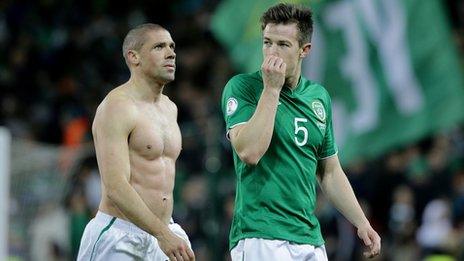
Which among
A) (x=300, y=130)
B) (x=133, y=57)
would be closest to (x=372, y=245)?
(x=300, y=130)

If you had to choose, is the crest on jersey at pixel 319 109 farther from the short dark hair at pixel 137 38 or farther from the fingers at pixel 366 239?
the short dark hair at pixel 137 38

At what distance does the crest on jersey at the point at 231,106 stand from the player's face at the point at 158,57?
699mm

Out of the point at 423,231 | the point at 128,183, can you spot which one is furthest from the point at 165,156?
the point at 423,231

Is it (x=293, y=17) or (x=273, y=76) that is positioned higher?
(x=293, y=17)

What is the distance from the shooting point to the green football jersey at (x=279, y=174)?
277 inches

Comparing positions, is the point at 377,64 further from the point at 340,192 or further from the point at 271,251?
Answer: the point at 271,251

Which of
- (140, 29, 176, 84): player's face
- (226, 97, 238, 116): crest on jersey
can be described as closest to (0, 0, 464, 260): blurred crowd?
(140, 29, 176, 84): player's face

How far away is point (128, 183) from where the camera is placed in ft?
23.9

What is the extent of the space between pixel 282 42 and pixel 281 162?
0.64 metres

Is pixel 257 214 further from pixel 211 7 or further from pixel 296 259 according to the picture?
pixel 211 7

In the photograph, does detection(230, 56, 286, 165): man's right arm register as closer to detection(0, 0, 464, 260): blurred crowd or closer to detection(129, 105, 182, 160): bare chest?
detection(129, 105, 182, 160): bare chest

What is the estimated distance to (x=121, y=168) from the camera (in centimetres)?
732

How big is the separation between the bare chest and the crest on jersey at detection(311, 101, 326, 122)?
0.95 m

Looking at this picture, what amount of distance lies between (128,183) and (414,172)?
8253 millimetres
